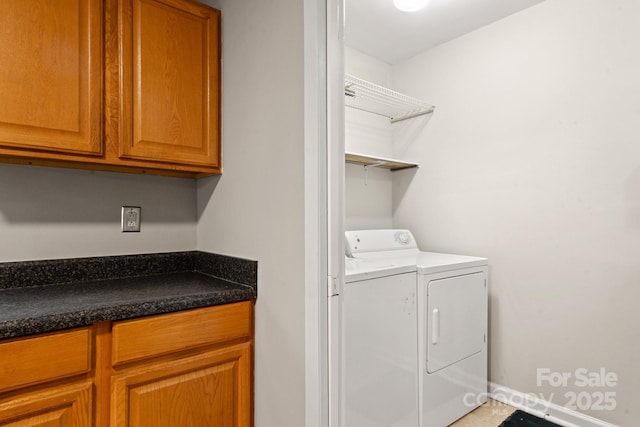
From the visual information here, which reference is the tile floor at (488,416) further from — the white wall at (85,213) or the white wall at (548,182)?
the white wall at (85,213)

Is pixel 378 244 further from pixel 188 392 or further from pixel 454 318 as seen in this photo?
pixel 188 392

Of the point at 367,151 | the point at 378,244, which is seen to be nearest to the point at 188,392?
the point at 378,244

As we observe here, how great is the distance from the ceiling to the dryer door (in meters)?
1.66

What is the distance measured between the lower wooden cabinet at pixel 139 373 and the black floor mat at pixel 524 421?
5.13 feet

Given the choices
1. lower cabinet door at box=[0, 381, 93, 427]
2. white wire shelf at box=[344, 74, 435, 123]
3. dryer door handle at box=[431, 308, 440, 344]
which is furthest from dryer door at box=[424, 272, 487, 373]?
lower cabinet door at box=[0, 381, 93, 427]

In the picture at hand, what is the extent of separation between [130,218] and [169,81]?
657 mm

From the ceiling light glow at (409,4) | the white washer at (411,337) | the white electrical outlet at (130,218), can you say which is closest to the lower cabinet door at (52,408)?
the white electrical outlet at (130,218)

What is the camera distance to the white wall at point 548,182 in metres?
1.83

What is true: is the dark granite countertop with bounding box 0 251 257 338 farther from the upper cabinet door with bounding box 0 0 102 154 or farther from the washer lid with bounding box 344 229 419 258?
the washer lid with bounding box 344 229 419 258

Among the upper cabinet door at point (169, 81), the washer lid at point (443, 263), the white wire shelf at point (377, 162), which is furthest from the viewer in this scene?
the white wire shelf at point (377, 162)

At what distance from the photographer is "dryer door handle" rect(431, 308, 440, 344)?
1832mm

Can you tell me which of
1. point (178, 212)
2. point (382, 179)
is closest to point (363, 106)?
point (382, 179)

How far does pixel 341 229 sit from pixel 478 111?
5.92 feet

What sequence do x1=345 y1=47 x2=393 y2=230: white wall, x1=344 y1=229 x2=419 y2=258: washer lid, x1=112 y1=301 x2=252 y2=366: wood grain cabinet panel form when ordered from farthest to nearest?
1. x1=345 y1=47 x2=393 y2=230: white wall
2. x1=344 y1=229 x2=419 y2=258: washer lid
3. x1=112 y1=301 x2=252 y2=366: wood grain cabinet panel
